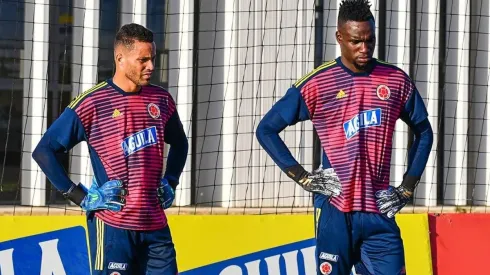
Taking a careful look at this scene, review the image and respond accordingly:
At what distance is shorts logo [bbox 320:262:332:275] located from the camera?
675 centimetres

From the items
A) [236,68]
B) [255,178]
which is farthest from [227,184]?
[236,68]

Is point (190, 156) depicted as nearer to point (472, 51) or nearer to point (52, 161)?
point (472, 51)

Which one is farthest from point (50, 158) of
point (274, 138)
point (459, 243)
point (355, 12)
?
point (459, 243)

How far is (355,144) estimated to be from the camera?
6.68 metres

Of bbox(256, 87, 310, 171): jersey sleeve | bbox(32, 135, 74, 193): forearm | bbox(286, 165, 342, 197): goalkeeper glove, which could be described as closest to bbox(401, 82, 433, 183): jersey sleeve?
bbox(286, 165, 342, 197): goalkeeper glove

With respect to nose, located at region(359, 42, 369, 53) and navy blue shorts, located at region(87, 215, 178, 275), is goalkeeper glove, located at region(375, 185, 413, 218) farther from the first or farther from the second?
navy blue shorts, located at region(87, 215, 178, 275)

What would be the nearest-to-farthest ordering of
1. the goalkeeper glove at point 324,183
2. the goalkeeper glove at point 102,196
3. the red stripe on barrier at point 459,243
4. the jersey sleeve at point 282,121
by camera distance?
the goalkeeper glove at point 102,196, the goalkeeper glove at point 324,183, the jersey sleeve at point 282,121, the red stripe on barrier at point 459,243

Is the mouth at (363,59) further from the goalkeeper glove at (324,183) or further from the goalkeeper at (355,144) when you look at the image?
the goalkeeper glove at (324,183)

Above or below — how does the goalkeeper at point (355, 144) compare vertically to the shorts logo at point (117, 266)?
above

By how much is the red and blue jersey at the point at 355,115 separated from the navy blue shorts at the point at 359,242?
73 millimetres

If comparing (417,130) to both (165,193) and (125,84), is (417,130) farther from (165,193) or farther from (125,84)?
(125,84)

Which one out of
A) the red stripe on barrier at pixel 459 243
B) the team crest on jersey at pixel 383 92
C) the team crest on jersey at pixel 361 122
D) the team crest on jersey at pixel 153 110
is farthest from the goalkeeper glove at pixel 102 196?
the red stripe on barrier at pixel 459 243

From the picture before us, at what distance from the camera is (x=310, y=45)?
11.4 meters

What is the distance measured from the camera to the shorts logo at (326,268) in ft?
22.2
